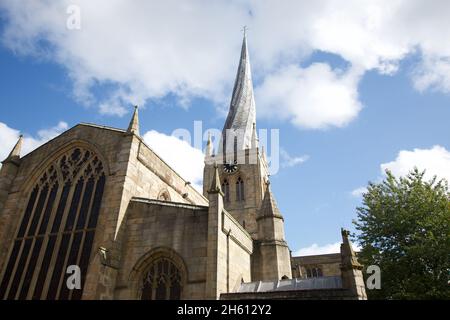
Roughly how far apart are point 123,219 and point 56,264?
360 cm

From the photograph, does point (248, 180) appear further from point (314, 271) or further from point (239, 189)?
point (314, 271)

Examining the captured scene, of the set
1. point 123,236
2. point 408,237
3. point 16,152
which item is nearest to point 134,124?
point 123,236

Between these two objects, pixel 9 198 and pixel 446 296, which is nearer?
pixel 446 296

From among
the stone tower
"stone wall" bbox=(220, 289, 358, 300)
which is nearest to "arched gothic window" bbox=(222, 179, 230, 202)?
the stone tower

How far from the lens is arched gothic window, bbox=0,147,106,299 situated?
14.1 m

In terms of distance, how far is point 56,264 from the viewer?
47.1ft

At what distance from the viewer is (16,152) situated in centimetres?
1909

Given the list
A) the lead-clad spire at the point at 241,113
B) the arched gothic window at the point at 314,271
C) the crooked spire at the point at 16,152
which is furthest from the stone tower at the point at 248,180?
the crooked spire at the point at 16,152

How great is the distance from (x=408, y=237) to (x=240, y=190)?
75.1 feet

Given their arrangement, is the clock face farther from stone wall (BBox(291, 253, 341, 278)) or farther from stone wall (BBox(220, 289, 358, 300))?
stone wall (BBox(220, 289, 358, 300))

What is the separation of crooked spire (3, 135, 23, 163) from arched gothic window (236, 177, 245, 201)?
23214 millimetres

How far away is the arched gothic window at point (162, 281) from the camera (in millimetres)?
12663

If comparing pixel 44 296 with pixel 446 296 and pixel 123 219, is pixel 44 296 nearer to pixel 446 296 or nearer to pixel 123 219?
pixel 123 219
